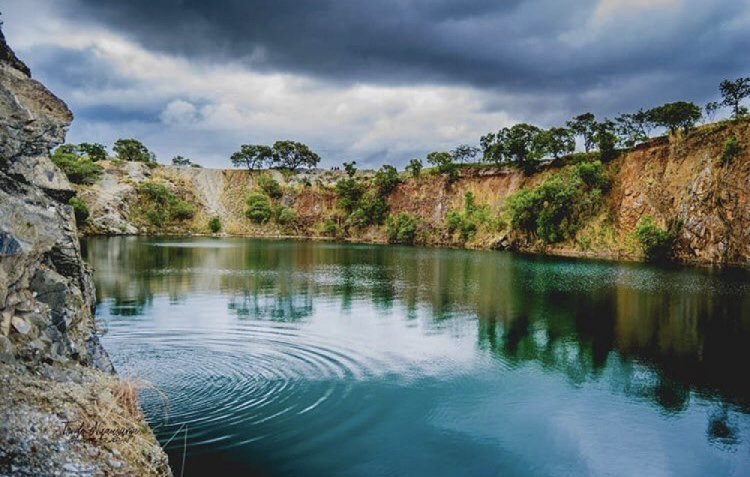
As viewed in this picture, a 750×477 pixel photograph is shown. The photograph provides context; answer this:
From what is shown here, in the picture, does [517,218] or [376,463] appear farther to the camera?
[517,218]

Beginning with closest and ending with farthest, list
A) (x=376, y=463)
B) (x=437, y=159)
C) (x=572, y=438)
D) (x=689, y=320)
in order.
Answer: (x=376, y=463), (x=572, y=438), (x=689, y=320), (x=437, y=159)

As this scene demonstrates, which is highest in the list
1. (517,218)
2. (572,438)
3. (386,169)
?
(386,169)

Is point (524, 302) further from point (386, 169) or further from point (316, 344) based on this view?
point (386, 169)

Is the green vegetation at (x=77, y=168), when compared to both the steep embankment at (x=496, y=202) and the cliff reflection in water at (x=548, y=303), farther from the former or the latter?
the cliff reflection in water at (x=548, y=303)

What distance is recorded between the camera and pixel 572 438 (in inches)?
621

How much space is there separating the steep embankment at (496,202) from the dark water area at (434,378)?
35969mm

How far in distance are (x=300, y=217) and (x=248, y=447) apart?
12471 cm

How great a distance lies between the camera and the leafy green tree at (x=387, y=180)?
5017 inches

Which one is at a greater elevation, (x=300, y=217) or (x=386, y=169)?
(x=386, y=169)

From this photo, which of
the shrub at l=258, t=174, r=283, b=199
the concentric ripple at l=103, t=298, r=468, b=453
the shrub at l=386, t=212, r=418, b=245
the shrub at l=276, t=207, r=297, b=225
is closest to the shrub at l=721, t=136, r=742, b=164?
the shrub at l=386, t=212, r=418, b=245

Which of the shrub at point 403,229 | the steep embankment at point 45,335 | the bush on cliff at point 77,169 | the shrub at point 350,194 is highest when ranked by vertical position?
the bush on cliff at point 77,169

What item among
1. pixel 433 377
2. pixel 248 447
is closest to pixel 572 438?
pixel 433 377

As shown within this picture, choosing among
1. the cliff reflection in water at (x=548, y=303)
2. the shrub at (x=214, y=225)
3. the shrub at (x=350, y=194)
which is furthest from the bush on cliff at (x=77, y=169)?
the cliff reflection in water at (x=548, y=303)

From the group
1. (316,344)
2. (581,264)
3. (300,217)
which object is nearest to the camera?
(316,344)
